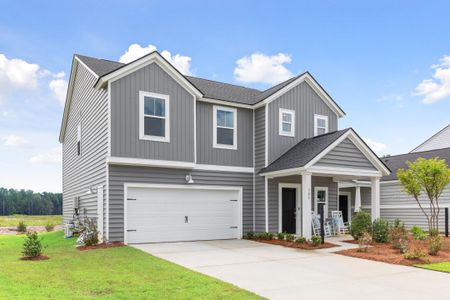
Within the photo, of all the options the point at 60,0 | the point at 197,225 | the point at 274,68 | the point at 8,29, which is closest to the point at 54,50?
the point at 8,29

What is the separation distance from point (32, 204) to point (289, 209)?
62.4 metres

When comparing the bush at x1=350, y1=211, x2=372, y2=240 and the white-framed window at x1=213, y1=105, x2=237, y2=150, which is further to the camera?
the white-framed window at x1=213, y1=105, x2=237, y2=150

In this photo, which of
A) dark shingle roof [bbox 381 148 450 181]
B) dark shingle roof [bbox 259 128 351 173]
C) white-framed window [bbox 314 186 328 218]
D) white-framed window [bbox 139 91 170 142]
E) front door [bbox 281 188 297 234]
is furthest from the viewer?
dark shingle roof [bbox 381 148 450 181]

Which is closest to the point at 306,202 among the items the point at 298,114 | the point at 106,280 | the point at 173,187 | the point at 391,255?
the point at 391,255

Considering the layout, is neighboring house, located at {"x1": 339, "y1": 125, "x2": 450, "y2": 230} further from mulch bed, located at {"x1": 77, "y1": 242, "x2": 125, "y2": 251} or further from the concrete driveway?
mulch bed, located at {"x1": 77, "y1": 242, "x2": 125, "y2": 251}

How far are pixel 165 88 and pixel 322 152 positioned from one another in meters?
6.09

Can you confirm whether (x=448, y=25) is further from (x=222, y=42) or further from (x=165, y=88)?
(x=165, y=88)

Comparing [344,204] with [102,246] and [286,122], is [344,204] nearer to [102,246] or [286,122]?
[286,122]

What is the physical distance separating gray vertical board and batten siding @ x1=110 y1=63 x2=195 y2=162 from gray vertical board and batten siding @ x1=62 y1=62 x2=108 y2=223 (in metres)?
0.49

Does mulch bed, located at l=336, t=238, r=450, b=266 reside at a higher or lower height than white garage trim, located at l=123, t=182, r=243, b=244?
lower

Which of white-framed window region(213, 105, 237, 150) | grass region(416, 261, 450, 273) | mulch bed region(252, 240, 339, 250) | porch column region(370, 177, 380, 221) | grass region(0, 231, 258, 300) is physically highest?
white-framed window region(213, 105, 237, 150)

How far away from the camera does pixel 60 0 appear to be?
46.9ft

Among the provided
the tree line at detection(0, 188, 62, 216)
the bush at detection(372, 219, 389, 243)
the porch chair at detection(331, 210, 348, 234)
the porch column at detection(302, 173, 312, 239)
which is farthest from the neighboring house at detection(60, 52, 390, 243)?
the tree line at detection(0, 188, 62, 216)

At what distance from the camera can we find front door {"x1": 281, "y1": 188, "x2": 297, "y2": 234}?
55.4 ft
